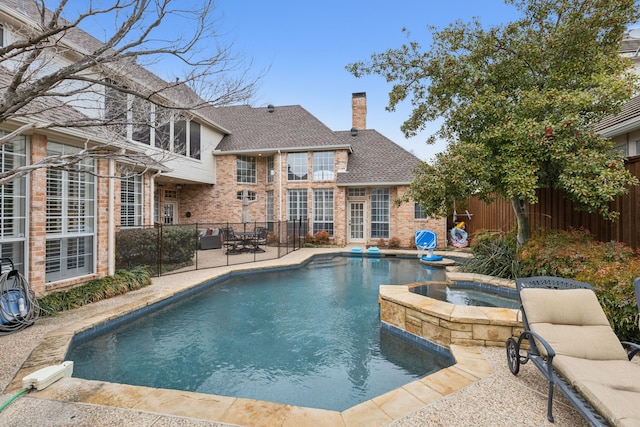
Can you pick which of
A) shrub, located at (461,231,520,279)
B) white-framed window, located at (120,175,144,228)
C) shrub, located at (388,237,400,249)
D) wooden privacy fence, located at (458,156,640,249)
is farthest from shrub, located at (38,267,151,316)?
shrub, located at (388,237,400,249)

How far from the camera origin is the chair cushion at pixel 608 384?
207 cm

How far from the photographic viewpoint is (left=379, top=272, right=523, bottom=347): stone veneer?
403 cm

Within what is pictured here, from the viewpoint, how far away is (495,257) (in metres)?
7.29

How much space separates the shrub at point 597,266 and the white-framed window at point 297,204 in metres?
10.8

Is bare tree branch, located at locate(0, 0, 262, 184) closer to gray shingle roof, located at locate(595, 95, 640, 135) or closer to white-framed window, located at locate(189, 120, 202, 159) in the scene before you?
gray shingle roof, located at locate(595, 95, 640, 135)

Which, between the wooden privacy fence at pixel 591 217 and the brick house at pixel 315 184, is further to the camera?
the brick house at pixel 315 184

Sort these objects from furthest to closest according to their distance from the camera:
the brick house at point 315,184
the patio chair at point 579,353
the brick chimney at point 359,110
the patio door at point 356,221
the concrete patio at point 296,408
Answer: the brick chimney at point 359,110, the patio door at point 356,221, the brick house at point 315,184, the concrete patio at point 296,408, the patio chair at point 579,353

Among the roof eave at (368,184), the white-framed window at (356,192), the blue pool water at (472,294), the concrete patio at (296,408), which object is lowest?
the concrete patio at (296,408)

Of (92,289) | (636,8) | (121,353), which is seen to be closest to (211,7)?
(121,353)

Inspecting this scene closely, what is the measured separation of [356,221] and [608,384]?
13.7m

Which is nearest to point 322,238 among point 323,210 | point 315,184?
point 323,210

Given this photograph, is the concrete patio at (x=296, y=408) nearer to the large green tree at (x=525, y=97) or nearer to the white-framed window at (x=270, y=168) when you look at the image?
the large green tree at (x=525, y=97)

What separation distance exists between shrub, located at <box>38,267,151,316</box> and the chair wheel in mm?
7113

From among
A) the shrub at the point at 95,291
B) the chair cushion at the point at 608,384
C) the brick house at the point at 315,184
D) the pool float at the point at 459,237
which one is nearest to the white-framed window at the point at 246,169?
the brick house at the point at 315,184
